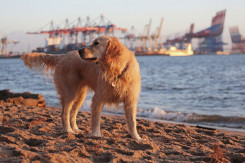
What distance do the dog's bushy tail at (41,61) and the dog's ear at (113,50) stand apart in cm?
161

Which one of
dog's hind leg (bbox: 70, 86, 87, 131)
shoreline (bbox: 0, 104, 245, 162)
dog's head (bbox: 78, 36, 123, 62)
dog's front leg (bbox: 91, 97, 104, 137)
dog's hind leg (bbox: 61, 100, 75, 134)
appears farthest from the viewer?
dog's hind leg (bbox: 70, 86, 87, 131)

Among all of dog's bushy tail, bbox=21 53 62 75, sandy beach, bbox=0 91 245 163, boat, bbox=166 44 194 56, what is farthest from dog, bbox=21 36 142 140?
boat, bbox=166 44 194 56

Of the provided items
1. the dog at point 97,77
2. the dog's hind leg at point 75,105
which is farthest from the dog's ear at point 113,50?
the dog's hind leg at point 75,105

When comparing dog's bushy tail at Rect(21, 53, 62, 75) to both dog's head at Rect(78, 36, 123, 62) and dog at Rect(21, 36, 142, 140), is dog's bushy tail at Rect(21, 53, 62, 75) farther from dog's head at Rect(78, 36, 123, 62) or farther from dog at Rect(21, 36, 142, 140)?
dog's head at Rect(78, 36, 123, 62)

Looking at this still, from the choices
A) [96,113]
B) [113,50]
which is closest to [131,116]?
→ [96,113]

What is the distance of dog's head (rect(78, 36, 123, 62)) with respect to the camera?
3.75 metres

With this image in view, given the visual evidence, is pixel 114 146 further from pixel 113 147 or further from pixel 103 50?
pixel 103 50

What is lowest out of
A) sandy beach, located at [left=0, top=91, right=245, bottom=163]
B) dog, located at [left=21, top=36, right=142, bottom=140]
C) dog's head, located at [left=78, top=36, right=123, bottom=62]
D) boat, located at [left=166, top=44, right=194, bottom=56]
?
sandy beach, located at [left=0, top=91, right=245, bottom=163]

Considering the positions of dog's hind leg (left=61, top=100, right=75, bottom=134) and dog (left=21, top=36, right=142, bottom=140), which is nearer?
dog (left=21, top=36, right=142, bottom=140)

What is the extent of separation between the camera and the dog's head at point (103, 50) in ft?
12.3

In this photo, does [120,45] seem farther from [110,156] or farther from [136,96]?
[110,156]

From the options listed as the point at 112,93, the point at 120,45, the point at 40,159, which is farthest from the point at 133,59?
the point at 40,159

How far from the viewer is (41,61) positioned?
16.9 ft

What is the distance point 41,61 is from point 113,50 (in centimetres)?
191
